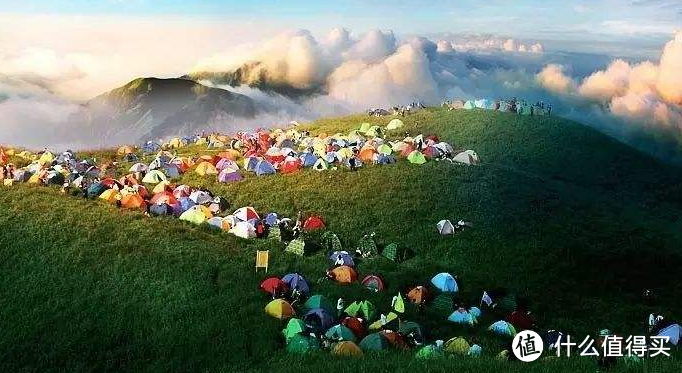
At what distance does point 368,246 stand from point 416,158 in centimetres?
1824

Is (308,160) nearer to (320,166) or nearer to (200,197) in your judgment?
(320,166)

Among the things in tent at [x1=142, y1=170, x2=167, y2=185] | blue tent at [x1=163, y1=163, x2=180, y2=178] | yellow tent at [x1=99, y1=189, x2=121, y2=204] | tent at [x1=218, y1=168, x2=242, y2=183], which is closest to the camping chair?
yellow tent at [x1=99, y1=189, x2=121, y2=204]

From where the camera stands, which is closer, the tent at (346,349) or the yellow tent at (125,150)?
the tent at (346,349)

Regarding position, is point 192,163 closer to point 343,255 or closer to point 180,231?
point 180,231

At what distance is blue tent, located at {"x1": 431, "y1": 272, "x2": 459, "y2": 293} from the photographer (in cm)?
3304

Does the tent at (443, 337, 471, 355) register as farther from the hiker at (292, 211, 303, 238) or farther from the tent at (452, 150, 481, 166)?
the tent at (452, 150, 481, 166)

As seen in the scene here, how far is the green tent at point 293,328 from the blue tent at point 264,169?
1108 inches

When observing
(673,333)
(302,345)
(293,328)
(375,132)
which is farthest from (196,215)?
(375,132)

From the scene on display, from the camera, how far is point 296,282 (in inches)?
1185

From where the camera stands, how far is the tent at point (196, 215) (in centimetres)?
4103

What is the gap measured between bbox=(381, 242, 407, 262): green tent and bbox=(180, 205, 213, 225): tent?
1156cm

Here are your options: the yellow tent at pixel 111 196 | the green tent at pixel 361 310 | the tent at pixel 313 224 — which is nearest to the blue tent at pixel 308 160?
the tent at pixel 313 224

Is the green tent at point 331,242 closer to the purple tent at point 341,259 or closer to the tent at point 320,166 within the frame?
the purple tent at point 341,259

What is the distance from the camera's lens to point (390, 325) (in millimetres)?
26781
